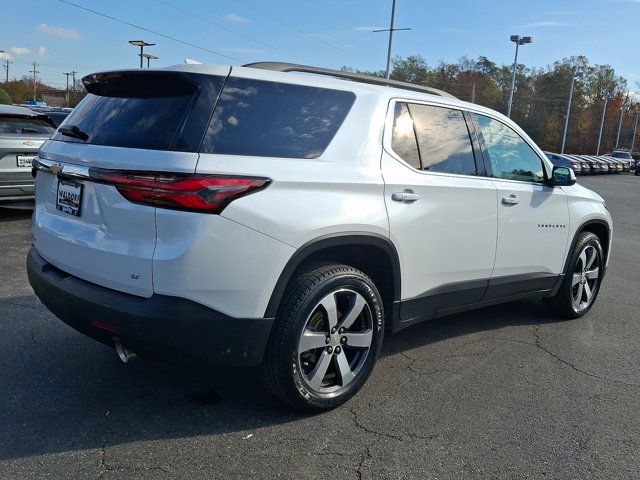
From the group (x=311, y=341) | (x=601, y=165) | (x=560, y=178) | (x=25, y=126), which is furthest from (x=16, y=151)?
(x=601, y=165)

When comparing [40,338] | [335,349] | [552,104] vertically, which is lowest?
[40,338]

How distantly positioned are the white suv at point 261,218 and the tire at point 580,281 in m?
1.57

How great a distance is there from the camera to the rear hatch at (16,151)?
7688 millimetres

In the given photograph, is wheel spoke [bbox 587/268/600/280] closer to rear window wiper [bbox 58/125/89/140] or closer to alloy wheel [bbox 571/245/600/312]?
alloy wheel [bbox 571/245/600/312]

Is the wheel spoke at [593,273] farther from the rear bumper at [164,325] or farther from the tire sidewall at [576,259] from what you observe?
the rear bumper at [164,325]

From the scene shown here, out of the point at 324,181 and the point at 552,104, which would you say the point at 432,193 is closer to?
the point at 324,181

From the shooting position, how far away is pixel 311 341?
311cm

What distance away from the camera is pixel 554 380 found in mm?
3906

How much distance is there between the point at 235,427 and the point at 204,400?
1.19ft

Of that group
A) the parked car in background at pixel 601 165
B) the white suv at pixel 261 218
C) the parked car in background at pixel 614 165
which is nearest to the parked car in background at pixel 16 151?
the white suv at pixel 261 218

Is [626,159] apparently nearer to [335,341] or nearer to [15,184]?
[15,184]

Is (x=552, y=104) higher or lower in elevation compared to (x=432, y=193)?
higher

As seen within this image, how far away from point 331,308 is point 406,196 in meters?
0.83

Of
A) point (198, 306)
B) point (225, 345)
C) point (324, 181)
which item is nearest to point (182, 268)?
point (198, 306)
